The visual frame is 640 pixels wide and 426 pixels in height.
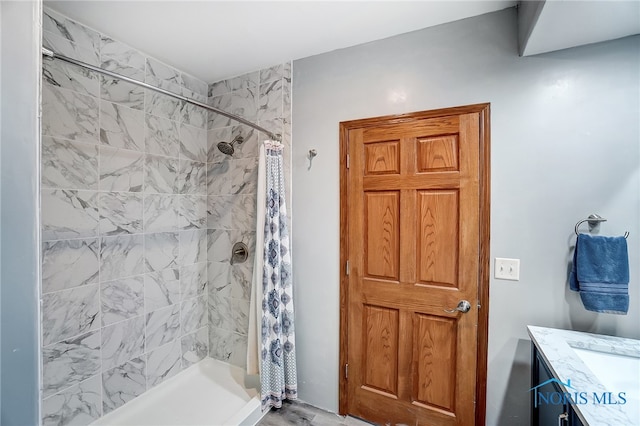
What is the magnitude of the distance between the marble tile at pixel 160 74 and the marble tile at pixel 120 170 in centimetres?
59

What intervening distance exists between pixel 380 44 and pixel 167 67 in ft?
5.44

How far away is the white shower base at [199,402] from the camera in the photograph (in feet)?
6.04

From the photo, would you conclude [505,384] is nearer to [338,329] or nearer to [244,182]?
[338,329]

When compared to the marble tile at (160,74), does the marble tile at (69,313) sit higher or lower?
lower

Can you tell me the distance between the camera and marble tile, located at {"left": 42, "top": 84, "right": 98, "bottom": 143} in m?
1.55

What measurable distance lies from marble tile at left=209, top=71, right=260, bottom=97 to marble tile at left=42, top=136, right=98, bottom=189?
1.10 m

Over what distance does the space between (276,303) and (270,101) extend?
5.11ft

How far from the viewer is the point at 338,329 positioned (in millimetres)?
1937

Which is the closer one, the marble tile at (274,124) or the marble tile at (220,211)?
the marble tile at (274,124)

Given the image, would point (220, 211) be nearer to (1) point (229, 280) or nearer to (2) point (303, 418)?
(1) point (229, 280)

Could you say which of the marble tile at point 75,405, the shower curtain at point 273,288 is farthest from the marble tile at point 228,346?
the marble tile at point 75,405

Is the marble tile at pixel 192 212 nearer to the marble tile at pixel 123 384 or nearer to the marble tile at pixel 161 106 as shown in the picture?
A: the marble tile at pixel 161 106

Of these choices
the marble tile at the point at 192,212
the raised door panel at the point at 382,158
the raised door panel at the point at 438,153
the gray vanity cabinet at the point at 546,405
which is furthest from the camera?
the marble tile at the point at 192,212

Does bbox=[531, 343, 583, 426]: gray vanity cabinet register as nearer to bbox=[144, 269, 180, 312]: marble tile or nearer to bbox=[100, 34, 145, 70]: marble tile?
bbox=[144, 269, 180, 312]: marble tile
